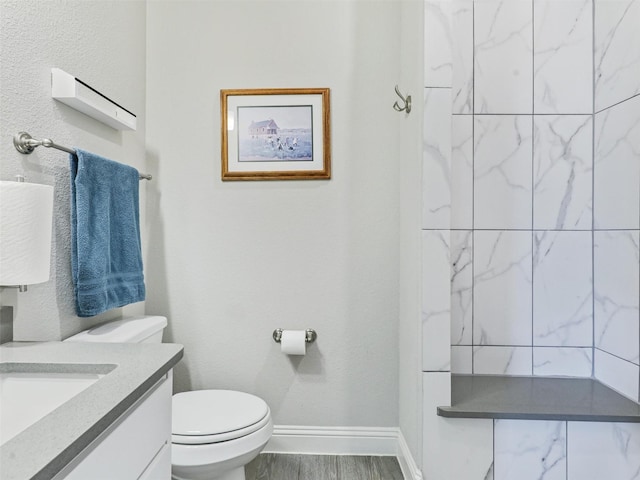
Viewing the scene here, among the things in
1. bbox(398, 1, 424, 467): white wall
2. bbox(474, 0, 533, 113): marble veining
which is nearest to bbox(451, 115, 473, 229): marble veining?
bbox(474, 0, 533, 113): marble veining

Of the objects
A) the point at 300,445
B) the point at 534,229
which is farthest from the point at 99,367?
the point at 534,229

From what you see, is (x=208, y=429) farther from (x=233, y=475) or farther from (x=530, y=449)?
(x=530, y=449)

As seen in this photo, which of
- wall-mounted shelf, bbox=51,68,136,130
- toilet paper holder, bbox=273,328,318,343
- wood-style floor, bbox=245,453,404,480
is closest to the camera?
wall-mounted shelf, bbox=51,68,136,130

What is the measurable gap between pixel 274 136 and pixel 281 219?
40 centimetres

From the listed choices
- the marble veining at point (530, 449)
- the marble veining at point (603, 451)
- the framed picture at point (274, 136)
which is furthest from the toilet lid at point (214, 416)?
the marble veining at point (603, 451)

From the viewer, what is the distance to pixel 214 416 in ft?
4.70

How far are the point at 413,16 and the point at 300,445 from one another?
1977 millimetres

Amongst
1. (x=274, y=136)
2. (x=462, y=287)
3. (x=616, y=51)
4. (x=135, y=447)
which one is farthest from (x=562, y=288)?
(x=135, y=447)

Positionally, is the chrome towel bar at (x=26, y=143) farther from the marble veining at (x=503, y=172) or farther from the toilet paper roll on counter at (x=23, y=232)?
the marble veining at (x=503, y=172)

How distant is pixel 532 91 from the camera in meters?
1.76

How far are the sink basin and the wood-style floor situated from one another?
3.62ft

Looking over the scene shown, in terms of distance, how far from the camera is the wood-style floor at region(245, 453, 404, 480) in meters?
1.73

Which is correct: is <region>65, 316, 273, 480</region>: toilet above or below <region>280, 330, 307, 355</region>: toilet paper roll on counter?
below

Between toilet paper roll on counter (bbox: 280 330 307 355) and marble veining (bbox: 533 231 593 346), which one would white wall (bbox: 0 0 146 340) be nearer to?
toilet paper roll on counter (bbox: 280 330 307 355)
